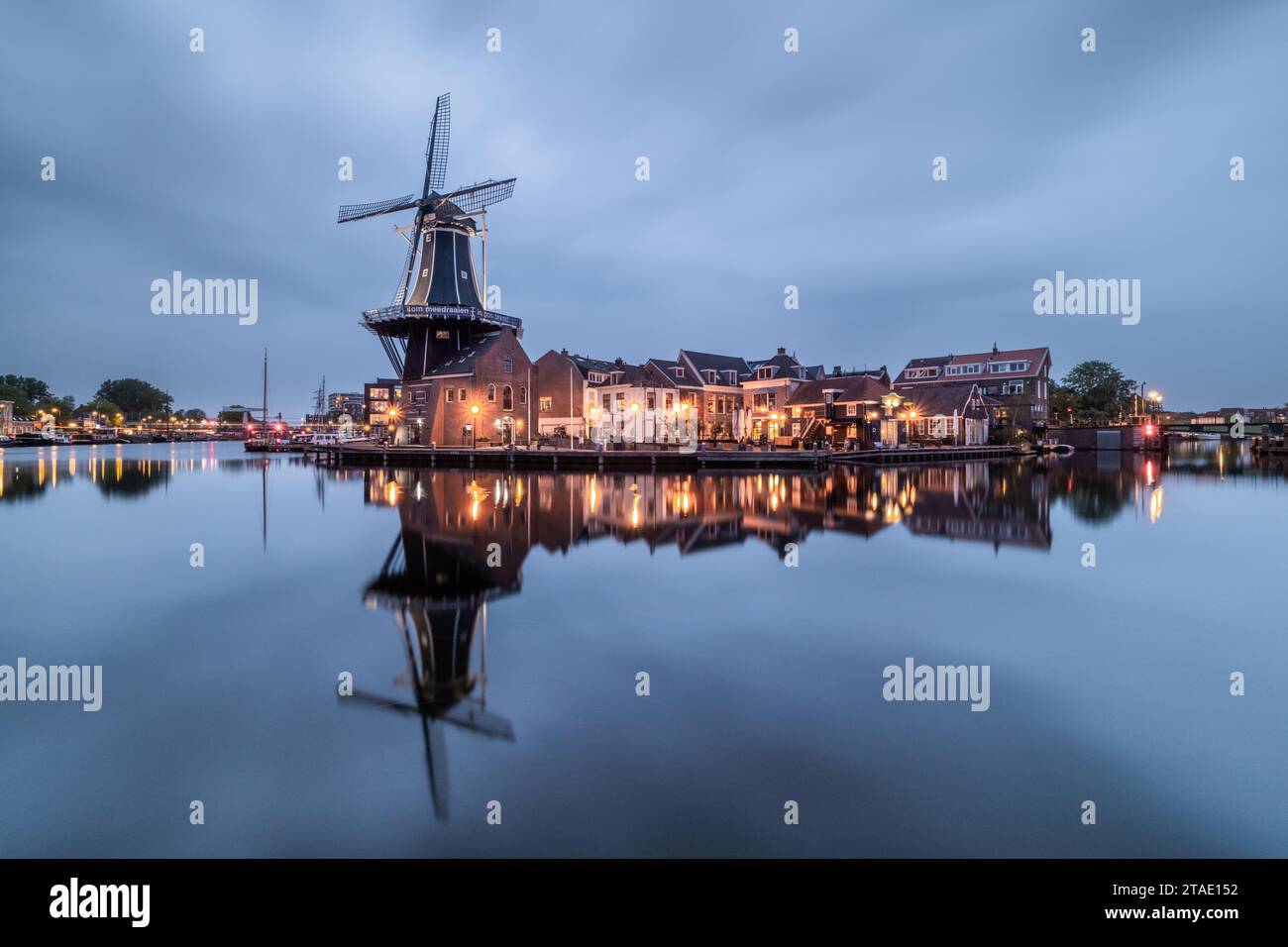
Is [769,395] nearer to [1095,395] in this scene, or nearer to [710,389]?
[710,389]

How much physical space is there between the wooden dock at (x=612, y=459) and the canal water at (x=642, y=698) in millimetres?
24117

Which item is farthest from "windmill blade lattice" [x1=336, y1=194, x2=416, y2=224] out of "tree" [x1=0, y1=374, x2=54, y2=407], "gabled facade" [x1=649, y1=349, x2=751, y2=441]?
"tree" [x1=0, y1=374, x2=54, y2=407]

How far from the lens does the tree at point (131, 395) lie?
145m

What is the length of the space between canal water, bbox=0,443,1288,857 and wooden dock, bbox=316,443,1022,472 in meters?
24.1

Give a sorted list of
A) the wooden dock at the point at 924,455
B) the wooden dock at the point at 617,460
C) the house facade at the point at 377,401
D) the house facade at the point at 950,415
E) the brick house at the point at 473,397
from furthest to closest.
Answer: the house facade at the point at 377,401 < the house facade at the point at 950,415 < the brick house at the point at 473,397 < the wooden dock at the point at 924,455 < the wooden dock at the point at 617,460

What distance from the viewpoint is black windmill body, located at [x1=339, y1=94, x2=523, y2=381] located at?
156 ft

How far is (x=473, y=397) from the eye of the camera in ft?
153

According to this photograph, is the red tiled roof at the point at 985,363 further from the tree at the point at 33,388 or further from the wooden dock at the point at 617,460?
the tree at the point at 33,388

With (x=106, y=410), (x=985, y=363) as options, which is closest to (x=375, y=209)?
(x=985, y=363)

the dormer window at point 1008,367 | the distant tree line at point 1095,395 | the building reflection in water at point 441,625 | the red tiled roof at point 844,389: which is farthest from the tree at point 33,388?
the distant tree line at point 1095,395

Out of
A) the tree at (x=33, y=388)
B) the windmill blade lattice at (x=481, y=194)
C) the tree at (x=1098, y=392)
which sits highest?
the windmill blade lattice at (x=481, y=194)

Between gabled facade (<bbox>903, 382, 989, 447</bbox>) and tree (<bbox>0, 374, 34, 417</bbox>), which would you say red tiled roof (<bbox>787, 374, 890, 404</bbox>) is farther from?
tree (<bbox>0, 374, 34, 417</bbox>)

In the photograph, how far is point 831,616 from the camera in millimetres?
9117
